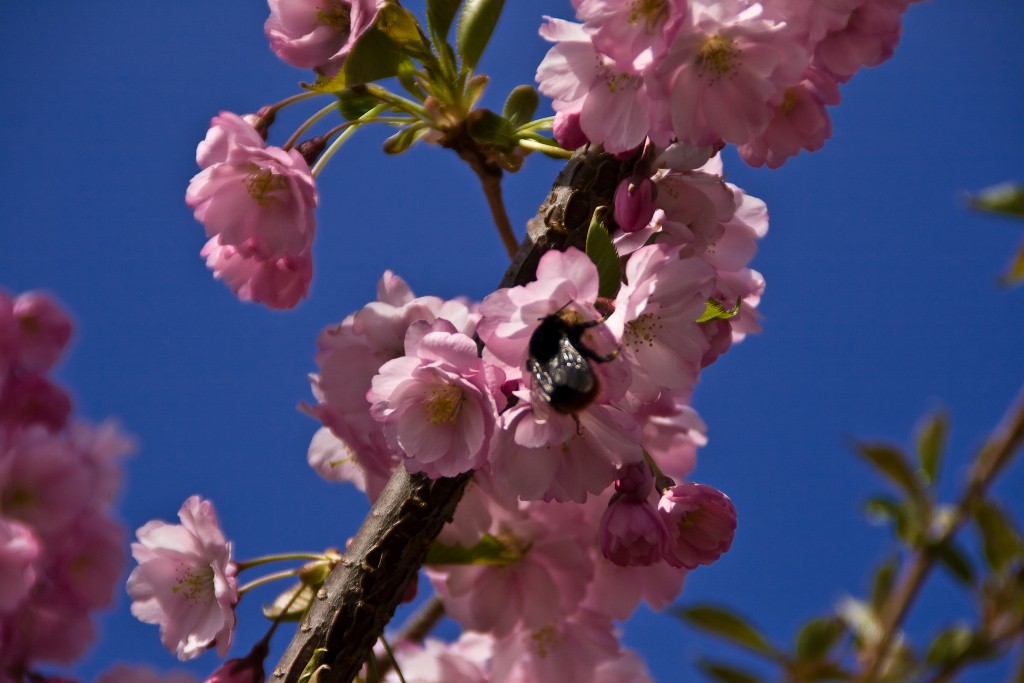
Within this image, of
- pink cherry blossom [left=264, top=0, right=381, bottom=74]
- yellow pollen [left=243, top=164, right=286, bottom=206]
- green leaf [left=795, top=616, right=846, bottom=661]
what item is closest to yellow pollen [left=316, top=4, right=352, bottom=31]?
pink cherry blossom [left=264, top=0, right=381, bottom=74]

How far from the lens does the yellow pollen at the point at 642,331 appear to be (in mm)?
978

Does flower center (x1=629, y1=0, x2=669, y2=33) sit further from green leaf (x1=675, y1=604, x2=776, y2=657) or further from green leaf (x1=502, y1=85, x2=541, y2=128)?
green leaf (x1=675, y1=604, x2=776, y2=657)

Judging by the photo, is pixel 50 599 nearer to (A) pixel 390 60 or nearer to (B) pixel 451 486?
(B) pixel 451 486

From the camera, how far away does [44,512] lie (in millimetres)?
1682

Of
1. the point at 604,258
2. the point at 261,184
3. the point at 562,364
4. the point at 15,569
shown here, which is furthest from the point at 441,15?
the point at 15,569

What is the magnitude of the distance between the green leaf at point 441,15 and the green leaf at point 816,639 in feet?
5.29

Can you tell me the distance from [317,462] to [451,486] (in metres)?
0.44

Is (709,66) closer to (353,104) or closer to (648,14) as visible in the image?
(648,14)

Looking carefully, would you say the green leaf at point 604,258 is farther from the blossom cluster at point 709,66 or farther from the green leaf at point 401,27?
the green leaf at point 401,27

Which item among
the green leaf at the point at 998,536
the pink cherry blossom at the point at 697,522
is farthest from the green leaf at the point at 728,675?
the pink cherry blossom at the point at 697,522

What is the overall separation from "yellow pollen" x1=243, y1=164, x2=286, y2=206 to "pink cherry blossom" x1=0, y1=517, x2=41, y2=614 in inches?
29.3

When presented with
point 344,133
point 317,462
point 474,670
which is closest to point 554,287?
point 344,133

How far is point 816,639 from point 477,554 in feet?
3.80

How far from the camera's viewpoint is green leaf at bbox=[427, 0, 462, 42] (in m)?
1.22
